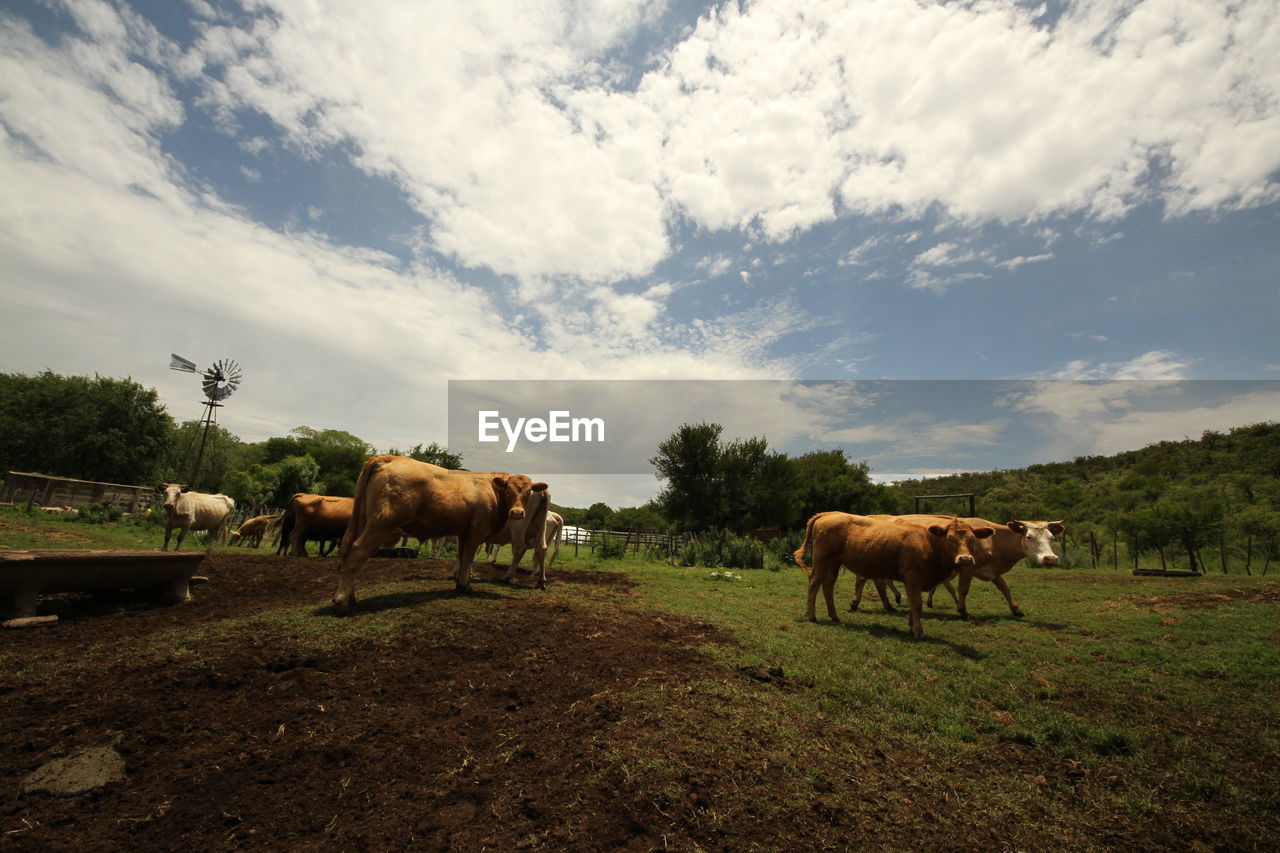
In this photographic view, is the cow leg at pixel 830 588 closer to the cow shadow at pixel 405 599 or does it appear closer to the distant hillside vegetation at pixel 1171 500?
the cow shadow at pixel 405 599

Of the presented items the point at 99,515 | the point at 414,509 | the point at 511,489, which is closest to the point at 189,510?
the point at 414,509

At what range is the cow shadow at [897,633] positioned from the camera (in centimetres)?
743

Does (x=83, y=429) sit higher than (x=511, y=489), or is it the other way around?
(x=83, y=429)

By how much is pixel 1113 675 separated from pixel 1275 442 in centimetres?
7029

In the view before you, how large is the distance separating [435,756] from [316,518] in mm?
14810

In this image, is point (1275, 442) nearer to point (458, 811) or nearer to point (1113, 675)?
point (1113, 675)

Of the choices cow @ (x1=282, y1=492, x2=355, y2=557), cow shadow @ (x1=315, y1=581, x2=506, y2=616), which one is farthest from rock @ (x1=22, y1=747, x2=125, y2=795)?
cow @ (x1=282, y1=492, x2=355, y2=557)

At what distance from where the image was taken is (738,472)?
163 ft

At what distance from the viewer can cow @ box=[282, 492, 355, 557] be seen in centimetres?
1528

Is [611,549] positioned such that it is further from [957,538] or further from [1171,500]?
[1171,500]

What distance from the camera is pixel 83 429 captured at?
128 feet

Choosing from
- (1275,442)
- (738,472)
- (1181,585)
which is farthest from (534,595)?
(1275,442)

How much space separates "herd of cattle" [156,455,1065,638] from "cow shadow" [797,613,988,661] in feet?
0.69

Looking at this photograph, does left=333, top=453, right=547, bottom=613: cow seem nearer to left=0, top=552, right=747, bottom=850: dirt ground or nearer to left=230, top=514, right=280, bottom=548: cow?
left=0, top=552, right=747, bottom=850: dirt ground
